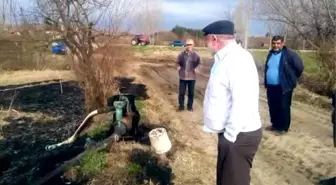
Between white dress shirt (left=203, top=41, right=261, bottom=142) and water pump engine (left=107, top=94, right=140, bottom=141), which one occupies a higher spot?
white dress shirt (left=203, top=41, right=261, bottom=142)

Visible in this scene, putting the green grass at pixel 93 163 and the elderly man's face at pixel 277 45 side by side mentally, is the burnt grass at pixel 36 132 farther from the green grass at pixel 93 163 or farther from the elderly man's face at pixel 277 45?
the elderly man's face at pixel 277 45

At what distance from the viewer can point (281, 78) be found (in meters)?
8.26

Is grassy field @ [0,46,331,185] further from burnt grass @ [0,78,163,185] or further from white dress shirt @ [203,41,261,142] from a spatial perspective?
white dress shirt @ [203,41,261,142]

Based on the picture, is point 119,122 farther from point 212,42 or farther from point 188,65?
point 212,42

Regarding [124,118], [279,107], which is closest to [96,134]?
[124,118]

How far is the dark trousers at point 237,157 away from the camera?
12.5 ft

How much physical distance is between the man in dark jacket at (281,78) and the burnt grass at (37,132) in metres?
3.85

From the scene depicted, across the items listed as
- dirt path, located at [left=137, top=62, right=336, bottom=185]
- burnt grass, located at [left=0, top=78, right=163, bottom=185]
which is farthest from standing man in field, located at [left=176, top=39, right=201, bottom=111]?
burnt grass, located at [left=0, top=78, right=163, bottom=185]

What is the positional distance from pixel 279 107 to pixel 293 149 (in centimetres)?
125

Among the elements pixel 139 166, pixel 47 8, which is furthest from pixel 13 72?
pixel 139 166

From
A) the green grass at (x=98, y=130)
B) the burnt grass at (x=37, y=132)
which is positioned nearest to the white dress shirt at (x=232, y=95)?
the burnt grass at (x=37, y=132)

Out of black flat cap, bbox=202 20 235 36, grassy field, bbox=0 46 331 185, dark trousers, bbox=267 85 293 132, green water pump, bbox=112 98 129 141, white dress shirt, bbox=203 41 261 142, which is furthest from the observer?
dark trousers, bbox=267 85 293 132

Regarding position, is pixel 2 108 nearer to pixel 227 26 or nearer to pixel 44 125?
pixel 44 125

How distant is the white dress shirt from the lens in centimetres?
368
